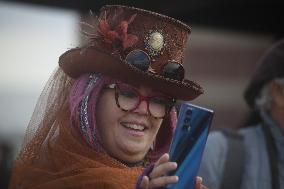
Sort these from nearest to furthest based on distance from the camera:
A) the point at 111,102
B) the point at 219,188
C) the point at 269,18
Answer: the point at 111,102 < the point at 219,188 < the point at 269,18

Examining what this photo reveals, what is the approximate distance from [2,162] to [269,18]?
5.65 m

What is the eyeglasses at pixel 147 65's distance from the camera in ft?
8.77

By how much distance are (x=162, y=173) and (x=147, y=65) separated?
55cm

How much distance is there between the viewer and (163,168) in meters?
2.29

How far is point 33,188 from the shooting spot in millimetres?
2752

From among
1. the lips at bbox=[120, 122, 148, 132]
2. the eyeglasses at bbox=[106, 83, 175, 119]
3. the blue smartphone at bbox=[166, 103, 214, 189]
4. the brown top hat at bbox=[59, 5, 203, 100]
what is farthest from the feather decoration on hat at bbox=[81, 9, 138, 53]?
the blue smartphone at bbox=[166, 103, 214, 189]

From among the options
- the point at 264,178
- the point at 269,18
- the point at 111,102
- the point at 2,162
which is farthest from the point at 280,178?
the point at 269,18

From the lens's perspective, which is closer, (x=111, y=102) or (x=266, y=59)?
(x=111, y=102)

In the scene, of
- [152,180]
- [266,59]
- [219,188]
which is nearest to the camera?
[152,180]

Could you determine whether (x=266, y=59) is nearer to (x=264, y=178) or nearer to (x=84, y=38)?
(x=264, y=178)

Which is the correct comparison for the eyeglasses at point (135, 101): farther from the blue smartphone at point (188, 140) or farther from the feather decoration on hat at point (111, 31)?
the blue smartphone at point (188, 140)

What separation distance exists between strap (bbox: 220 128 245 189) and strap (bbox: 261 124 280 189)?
169 millimetres

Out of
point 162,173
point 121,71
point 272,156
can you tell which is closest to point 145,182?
point 162,173

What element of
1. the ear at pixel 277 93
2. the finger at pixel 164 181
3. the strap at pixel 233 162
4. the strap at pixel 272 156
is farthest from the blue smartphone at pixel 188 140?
the ear at pixel 277 93
